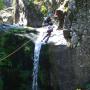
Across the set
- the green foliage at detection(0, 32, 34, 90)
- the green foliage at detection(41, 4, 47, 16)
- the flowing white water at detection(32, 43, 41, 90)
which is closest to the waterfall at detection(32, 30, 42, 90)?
the flowing white water at detection(32, 43, 41, 90)

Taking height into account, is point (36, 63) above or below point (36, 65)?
above

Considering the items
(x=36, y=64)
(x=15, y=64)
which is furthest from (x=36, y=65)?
(x=15, y=64)

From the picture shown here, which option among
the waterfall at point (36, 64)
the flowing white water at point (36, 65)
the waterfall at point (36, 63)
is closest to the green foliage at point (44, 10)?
the waterfall at point (36, 63)

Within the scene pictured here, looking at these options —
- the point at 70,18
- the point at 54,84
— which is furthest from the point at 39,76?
the point at 70,18

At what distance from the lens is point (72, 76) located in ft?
59.6

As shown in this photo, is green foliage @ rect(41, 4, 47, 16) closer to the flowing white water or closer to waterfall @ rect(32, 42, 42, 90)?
waterfall @ rect(32, 42, 42, 90)

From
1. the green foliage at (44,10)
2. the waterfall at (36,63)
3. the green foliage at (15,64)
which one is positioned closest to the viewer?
the green foliage at (15,64)

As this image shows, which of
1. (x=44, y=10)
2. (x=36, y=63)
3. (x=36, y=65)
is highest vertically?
(x=44, y=10)

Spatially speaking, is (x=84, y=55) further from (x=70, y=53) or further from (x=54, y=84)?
(x=54, y=84)

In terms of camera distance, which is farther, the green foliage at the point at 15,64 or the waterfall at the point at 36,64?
the waterfall at the point at 36,64

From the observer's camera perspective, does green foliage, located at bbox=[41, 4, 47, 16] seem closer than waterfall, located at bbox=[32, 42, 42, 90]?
No

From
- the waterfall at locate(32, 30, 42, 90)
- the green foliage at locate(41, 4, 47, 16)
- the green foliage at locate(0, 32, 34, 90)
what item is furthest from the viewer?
the green foliage at locate(41, 4, 47, 16)

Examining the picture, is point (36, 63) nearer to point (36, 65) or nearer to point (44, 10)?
point (36, 65)

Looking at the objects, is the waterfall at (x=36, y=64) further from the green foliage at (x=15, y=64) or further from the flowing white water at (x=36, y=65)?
the green foliage at (x=15, y=64)
